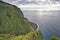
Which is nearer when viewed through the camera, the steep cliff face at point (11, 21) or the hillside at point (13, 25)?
the hillside at point (13, 25)

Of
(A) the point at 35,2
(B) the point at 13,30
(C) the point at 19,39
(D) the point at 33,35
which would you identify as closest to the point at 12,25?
(B) the point at 13,30

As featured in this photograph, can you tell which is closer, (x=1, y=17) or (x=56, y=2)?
(x=1, y=17)

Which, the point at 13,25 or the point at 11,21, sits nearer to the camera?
the point at 13,25

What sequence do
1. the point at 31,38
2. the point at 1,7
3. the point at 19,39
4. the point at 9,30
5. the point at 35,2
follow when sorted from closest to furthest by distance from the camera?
the point at 19,39
the point at 31,38
the point at 9,30
the point at 1,7
the point at 35,2

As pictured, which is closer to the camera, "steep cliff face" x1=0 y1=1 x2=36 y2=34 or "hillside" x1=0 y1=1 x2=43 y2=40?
"hillside" x1=0 y1=1 x2=43 y2=40

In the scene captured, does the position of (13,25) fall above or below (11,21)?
below

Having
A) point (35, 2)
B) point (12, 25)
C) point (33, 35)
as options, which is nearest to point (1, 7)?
point (12, 25)

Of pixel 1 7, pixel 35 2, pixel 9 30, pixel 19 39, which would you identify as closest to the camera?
pixel 19 39

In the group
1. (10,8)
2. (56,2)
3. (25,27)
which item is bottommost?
(56,2)

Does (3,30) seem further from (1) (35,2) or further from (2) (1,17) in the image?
(1) (35,2)

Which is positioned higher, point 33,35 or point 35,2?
point 33,35
